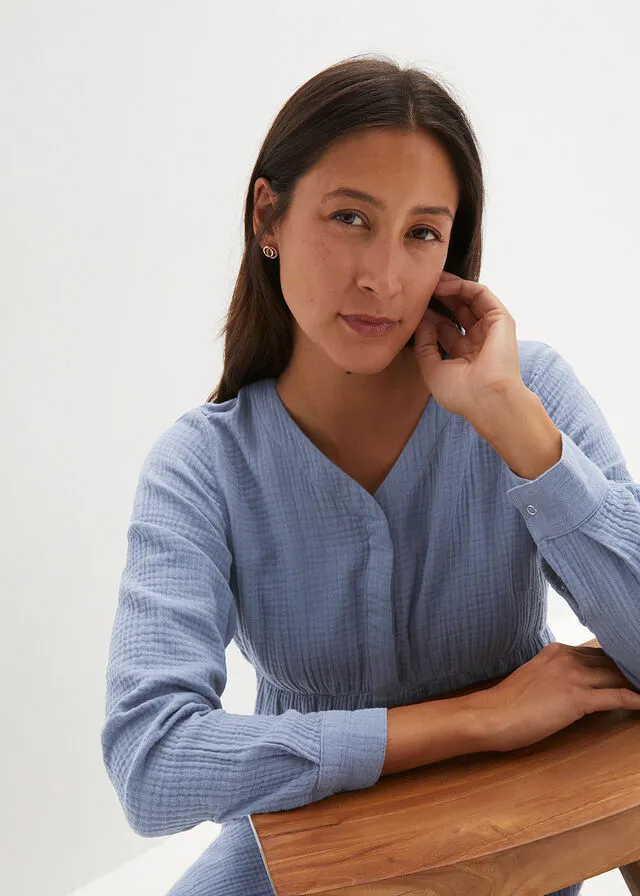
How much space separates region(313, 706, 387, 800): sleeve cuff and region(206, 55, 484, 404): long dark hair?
68 cm

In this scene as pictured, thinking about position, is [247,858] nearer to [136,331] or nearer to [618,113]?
[136,331]

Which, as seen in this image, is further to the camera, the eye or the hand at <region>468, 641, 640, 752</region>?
the eye

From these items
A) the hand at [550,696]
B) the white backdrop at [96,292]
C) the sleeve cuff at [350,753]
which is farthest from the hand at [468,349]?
the white backdrop at [96,292]

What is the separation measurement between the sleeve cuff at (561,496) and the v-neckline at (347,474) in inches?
11.4

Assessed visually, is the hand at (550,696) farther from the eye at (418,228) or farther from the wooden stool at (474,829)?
the eye at (418,228)

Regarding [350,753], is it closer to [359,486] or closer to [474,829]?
[474,829]

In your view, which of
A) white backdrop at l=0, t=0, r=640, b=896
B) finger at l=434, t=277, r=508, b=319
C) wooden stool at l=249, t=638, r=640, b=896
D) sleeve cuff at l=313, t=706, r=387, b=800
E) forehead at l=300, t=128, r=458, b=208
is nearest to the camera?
wooden stool at l=249, t=638, r=640, b=896

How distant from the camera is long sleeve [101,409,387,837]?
3.67 ft

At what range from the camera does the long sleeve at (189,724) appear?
44.0 inches

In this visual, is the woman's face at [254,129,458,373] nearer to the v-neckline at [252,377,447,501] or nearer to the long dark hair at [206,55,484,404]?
the long dark hair at [206,55,484,404]

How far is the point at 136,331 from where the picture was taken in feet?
8.05

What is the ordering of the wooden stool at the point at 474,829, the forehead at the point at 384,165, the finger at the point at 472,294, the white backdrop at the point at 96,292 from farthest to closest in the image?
the white backdrop at the point at 96,292
the finger at the point at 472,294
the forehead at the point at 384,165
the wooden stool at the point at 474,829

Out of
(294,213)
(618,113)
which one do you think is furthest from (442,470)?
(618,113)

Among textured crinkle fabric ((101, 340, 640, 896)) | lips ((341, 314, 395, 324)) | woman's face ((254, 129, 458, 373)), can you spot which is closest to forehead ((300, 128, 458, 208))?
woman's face ((254, 129, 458, 373))
